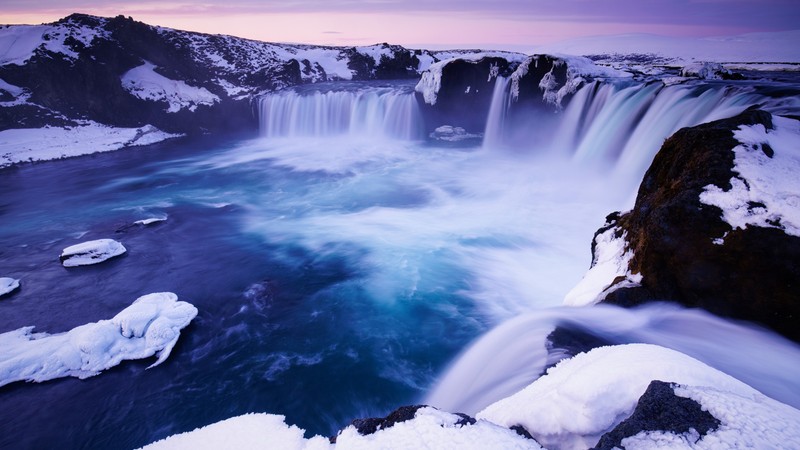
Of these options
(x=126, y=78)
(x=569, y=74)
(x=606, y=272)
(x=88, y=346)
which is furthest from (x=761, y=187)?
(x=126, y=78)

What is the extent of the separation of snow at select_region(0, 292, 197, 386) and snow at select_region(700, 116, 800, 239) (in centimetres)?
883

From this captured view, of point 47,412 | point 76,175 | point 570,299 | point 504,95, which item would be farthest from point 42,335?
point 504,95

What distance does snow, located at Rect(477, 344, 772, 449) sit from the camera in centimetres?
235

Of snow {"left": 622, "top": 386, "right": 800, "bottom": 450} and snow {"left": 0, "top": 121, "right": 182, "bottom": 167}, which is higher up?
snow {"left": 622, "top": 386, "right": 800, "bottom": 450}

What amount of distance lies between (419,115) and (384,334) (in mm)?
21210

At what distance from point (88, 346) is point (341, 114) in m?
24.2

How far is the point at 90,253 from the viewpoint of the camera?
1058 cm

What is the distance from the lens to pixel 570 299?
5.88m

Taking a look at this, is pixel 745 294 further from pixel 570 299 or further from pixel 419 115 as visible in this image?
pixel 419 115

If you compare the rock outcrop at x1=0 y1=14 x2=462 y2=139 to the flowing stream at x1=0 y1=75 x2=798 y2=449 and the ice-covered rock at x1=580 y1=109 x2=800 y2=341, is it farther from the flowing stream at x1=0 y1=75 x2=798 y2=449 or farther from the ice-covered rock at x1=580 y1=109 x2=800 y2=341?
the ice-covered rock at x1=580 y1=109 x2=800 y2=341

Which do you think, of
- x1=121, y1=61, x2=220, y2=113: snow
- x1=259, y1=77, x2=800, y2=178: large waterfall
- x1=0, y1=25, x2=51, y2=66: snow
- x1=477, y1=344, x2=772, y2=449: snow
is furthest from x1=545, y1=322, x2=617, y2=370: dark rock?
x1=0, y1=25, x2=51, y2=66: snow

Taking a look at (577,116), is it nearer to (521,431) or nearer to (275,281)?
(275,281)

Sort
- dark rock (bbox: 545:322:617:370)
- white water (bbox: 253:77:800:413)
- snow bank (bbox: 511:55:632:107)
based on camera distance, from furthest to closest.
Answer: snow bank (bbox: 511:55:632:107)
white water (bbox: 253:77:800:413)
dark rock (bbox: 545:322:617:370)

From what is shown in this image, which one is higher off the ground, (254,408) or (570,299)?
(570,299)
